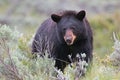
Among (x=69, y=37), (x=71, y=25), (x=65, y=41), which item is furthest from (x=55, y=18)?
(x=69, y=37)

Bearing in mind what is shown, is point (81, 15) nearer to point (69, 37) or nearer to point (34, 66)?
point (69, 37)

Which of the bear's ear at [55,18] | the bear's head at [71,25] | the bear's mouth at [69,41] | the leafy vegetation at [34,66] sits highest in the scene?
the bear's ear at [55,18]

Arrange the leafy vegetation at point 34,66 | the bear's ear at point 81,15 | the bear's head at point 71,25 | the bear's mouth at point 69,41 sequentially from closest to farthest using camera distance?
the leafy vegetation at point 34,66
the bear's mouth at point 69,41
the bear's head at point 71,25
the bear's ear at point 81,15

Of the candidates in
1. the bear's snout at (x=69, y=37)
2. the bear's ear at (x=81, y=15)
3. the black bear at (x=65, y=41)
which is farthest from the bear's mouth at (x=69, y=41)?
the bear's ear at (x=81, y=15)

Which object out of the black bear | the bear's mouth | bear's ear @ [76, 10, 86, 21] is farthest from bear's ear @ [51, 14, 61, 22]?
the bear's mouth

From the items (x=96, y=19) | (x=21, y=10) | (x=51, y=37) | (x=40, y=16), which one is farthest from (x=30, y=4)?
(x=51, y=37)

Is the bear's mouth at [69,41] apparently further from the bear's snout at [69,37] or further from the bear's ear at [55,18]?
the bear's ear at [55,18]

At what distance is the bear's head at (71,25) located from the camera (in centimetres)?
892

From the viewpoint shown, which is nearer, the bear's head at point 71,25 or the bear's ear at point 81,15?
the bear's head at point 71,25

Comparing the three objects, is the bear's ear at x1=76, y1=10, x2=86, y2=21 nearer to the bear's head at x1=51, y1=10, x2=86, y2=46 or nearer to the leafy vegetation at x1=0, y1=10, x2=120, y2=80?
the bear's head at x1=51, y1=10, x2=86, y2=46

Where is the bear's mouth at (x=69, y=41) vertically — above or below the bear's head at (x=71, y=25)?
below

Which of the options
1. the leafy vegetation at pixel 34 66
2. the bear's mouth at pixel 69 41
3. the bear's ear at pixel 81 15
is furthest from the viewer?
the bear's ear at pixel 81 15

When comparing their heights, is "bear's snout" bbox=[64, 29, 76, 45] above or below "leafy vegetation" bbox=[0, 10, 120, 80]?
above

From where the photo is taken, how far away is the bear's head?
29.3ft
